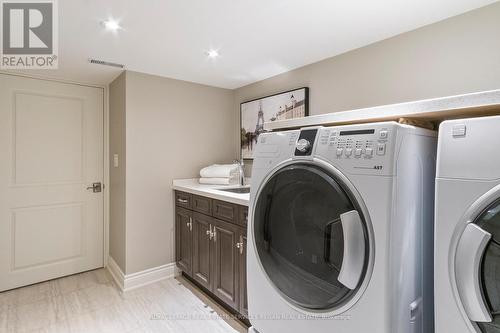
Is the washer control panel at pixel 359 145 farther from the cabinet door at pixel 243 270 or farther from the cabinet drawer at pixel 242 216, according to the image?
the cabinet door at pixel 243 270

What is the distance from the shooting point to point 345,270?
3.01 feet

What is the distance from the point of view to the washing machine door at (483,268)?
0.69m

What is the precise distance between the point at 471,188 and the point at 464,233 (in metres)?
0.13

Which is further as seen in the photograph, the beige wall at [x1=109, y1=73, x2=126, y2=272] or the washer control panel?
the beige wall at [x1=109, y1=73, x2=126, y2=272]

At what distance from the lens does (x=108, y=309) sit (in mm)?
2172

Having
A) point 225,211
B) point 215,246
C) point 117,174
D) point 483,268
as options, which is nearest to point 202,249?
point 215,246

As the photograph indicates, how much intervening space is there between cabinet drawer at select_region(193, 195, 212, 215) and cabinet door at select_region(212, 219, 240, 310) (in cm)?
14

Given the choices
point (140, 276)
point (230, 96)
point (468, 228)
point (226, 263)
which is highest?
point (230, 96)

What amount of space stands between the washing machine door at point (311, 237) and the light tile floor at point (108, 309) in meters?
1.06

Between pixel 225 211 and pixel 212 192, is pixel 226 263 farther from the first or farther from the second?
pixel 212 192

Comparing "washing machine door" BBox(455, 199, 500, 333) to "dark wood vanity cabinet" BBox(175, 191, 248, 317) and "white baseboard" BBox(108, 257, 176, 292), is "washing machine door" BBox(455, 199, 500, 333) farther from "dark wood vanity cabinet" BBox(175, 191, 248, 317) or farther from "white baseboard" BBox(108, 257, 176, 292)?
"white baseboard" BBox(108, 257, 176, 292)

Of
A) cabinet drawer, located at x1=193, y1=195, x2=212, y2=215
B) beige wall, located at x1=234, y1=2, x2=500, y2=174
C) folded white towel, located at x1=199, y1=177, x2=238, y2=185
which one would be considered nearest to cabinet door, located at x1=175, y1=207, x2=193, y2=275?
cabinet drawer, located at x1=193, y1=195, x2=212, y2=215

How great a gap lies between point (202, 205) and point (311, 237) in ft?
4.60

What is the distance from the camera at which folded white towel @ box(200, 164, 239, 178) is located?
2.68 meters
